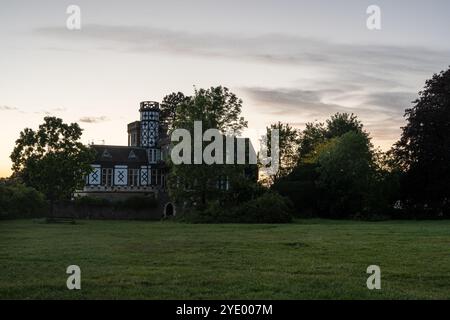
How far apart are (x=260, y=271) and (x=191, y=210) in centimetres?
3452

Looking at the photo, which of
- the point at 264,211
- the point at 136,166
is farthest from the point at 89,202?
the point at 264,211

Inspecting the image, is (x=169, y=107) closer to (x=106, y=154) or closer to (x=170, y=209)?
(x=106, y=154)

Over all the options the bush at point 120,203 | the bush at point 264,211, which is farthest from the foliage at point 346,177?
the bush at point 120,203

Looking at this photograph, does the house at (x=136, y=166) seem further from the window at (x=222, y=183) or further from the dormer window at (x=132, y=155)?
the window at (x=222, y=183)

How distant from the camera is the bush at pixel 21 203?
50469 mm

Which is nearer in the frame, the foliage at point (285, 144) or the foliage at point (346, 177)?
the foliage at point (346, 177)

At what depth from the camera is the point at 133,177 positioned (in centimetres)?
7181

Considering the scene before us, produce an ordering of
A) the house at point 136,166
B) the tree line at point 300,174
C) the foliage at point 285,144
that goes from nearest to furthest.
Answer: the tree line at point 300,174 → the house at point 136,166 → the foliage at point 285,144

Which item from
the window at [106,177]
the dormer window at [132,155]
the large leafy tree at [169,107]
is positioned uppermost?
the large leafy tree at [169,107]

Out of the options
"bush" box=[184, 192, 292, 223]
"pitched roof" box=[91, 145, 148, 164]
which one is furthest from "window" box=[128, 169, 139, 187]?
"bush" box=[184, 192, 292, 223]

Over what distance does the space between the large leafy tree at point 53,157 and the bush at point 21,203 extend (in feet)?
14.4

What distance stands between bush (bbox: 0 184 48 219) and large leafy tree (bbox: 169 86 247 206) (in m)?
12.7

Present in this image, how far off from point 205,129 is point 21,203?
1793cm
